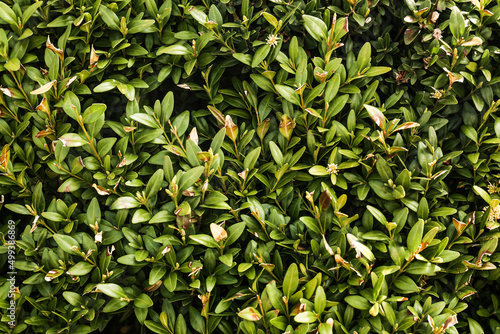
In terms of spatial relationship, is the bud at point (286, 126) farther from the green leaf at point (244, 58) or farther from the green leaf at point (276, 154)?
the green leaf at point (244, 58)

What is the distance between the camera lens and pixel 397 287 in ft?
6.26

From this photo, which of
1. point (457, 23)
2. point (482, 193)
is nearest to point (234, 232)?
point (482, 193)

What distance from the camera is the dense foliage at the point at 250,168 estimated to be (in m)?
1.90

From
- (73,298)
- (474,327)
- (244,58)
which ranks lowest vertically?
(474,327)

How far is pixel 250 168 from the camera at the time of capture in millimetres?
2000

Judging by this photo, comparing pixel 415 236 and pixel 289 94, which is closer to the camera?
pixel 415 236

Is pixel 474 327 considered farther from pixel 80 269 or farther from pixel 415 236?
pixel 80 269

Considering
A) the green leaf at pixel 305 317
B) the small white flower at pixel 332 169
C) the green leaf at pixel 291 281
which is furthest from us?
the small white flower at pixel 332 169

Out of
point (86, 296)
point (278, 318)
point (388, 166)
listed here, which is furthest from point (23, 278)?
point (388, 166)

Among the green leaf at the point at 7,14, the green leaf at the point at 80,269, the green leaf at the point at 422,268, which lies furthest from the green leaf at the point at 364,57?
the green leaf at the point at 7,14

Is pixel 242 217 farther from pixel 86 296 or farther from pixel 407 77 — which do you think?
pixel 407 77

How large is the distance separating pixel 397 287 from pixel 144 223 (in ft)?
3.99

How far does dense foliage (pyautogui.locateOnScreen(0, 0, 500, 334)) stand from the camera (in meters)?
1.90

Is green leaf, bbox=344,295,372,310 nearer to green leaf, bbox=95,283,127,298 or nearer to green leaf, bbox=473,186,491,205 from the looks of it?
green leaf, bbox=473,186,491,205
